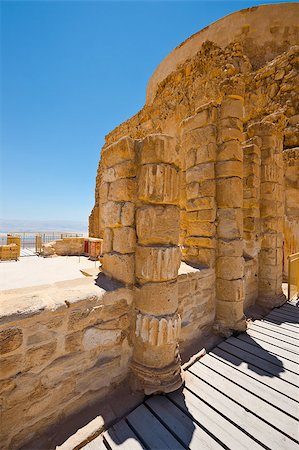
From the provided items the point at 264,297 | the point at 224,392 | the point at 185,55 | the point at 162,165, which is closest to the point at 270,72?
the point at 185,55

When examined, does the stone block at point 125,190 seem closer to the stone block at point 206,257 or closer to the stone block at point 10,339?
the stone block at point 10,339

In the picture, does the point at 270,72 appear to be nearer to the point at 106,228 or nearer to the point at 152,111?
the point at 152,111

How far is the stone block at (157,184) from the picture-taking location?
1.96 m

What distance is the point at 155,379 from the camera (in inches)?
76.7

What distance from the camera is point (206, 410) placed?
1807mm

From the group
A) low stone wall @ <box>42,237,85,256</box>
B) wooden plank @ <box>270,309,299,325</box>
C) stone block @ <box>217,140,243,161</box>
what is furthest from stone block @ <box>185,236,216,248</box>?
low stone wall @ <box>42,237,85,256</box>

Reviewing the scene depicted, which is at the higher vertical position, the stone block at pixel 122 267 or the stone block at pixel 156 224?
the stone block at pixel 156 224

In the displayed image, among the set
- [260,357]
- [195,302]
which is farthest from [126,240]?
[260,357]

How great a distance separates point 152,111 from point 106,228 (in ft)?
44.5

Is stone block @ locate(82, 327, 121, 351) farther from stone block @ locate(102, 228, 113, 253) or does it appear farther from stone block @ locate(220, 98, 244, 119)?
stone block @ locate(220, 98, 244, 119)

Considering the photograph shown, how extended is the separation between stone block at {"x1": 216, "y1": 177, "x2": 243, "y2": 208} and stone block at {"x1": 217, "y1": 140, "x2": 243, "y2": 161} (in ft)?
1.05

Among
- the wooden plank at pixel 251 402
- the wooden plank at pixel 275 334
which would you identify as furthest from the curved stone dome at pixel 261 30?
the wooden plank at pixel 251 402

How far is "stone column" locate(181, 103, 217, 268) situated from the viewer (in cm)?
325

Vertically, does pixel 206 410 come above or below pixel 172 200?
below
